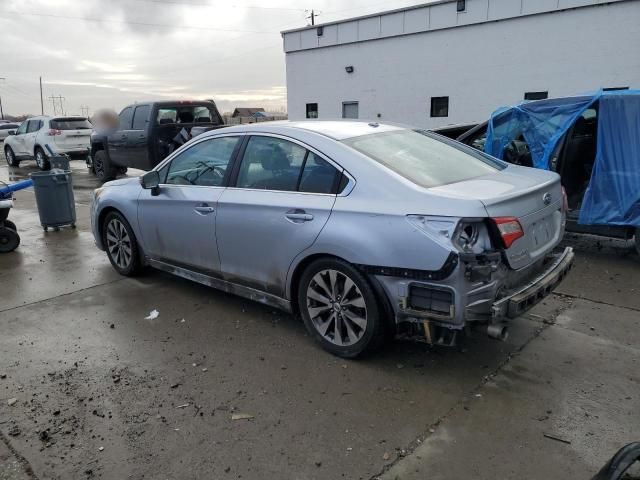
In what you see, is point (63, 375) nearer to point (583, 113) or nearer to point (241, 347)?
point (241, 347)

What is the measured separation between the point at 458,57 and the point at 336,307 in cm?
1451

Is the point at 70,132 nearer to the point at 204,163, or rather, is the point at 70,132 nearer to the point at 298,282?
the point at 204,163

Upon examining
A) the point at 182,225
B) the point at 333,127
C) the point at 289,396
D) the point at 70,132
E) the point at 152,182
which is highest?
the point at 333,127

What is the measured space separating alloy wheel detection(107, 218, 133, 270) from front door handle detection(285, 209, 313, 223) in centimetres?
236

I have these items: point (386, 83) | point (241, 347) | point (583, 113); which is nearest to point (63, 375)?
point (241, 347)

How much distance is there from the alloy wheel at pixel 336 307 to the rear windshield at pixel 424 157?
0.83 meters

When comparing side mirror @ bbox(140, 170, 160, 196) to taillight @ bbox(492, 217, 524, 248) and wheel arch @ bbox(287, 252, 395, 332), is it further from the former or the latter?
taillight @ bbox(492, 217, 524, 248)

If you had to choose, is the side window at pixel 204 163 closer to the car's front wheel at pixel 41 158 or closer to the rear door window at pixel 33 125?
the car's front wheel at pixel 41 158

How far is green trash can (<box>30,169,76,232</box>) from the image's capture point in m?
7.52

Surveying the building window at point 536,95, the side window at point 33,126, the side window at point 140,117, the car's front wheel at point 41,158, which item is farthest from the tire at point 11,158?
the building window at point 536,95

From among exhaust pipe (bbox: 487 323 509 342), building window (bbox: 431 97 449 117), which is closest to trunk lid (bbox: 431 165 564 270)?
exhaust pipe (bbox: 487 323 509 342)

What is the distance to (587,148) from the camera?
253 inches

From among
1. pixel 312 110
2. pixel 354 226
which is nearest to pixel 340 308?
pixel 354 226

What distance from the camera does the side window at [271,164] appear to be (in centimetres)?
377
